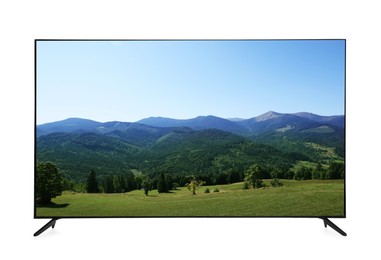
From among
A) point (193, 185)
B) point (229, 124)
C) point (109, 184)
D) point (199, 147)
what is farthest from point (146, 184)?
point (229, 124)

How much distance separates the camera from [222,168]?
→ 20.4 feet

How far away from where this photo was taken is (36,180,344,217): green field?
600cm

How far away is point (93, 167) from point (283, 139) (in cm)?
279

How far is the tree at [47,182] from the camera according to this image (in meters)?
5.94

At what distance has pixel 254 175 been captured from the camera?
611 centimetres

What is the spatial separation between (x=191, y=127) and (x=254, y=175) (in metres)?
1.14

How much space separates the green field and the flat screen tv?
1 centimetres
